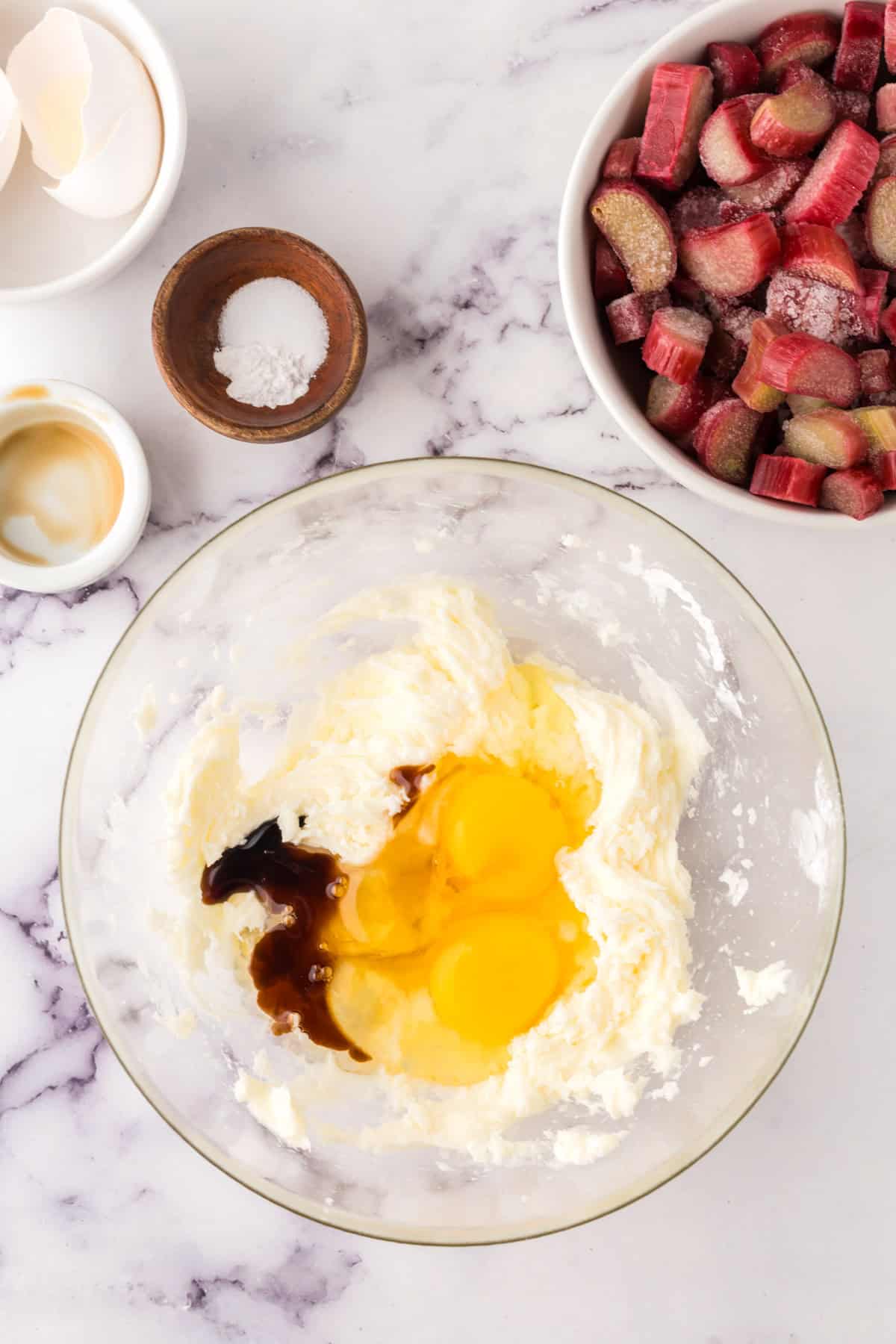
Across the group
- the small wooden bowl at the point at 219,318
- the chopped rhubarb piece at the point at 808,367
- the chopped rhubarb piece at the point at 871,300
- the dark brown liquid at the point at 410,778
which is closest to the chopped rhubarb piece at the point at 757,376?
the chopped rhubarb piece at the point at 808,367

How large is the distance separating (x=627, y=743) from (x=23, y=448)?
3.89 feet

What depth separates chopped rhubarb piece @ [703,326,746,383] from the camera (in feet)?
5.77

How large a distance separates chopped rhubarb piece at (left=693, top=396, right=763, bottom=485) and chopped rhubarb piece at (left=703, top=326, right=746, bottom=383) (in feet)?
0.14

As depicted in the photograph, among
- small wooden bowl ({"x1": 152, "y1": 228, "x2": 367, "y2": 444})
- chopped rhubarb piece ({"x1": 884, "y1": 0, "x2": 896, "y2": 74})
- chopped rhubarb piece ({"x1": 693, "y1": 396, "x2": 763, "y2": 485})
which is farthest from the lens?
small wooden bowl ({"x1": 152, "y1": 228, "x2": 367, "y2": 444})

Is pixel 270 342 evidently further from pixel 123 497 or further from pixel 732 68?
pixel 732 68

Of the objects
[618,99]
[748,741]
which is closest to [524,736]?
[748,741]

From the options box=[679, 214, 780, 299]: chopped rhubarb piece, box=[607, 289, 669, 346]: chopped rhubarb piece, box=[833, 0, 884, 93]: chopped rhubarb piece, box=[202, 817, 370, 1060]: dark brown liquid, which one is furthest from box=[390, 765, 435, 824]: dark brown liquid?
box=[833, 0, 884, 93]: chopped rhubarb piece

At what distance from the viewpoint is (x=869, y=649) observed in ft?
6.65

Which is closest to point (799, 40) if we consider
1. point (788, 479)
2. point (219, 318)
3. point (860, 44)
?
point (860, 44)

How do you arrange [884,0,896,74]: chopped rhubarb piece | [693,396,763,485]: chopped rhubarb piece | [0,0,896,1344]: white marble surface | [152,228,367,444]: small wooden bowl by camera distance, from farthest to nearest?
1. [0,0,896,1344]: white marble surface
2. [152,228,367,444]: small wooden bowl
3. [693,396,763,485]: chopped rhubarb piece
4. [884,0,896,74]: chopped rhubarb piece

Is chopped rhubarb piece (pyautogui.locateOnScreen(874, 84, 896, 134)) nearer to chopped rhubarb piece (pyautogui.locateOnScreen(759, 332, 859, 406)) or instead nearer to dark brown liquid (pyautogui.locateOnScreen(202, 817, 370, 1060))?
chopped rhubarb piece (pyautogui.locateOnScreen(759, 332, 859, 406))

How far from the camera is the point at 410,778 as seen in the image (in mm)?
1954

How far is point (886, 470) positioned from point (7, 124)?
151 centimetres

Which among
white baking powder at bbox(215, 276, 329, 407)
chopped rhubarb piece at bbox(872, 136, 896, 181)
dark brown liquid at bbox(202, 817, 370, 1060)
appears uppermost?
chopped rhubarb piece at bbox(872, 136, 896, 181)
